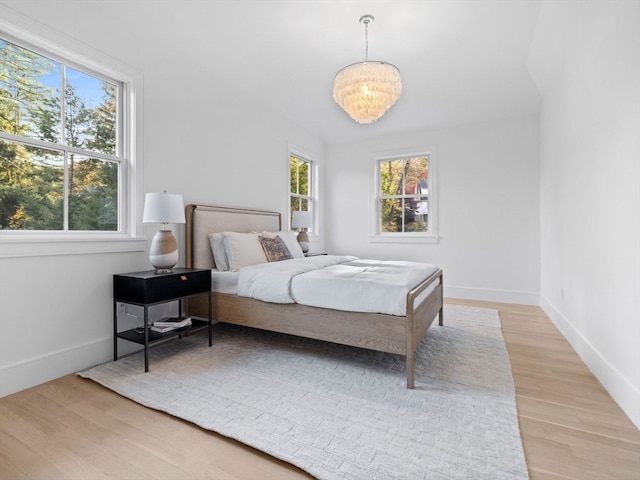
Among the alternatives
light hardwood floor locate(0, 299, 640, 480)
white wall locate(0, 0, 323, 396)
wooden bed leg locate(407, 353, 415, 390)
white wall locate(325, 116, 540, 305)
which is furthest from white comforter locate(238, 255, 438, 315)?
white wall locate(325, 116, 540, 305)

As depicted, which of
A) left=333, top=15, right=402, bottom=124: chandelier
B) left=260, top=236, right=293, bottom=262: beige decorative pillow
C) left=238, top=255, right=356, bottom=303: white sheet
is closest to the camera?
left=238, top=255, right=356, bottom=303: white sheet

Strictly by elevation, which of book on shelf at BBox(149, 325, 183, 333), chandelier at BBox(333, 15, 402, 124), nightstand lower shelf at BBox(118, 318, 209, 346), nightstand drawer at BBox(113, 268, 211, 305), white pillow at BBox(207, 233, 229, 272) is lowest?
nightstand lower shelf at BBox(118, 318, 209, 346)

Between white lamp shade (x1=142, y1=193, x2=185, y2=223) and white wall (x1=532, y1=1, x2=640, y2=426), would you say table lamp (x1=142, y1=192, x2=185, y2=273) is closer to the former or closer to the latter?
white lamp shade (x1=142, y1=193, x2=185, y2=223)

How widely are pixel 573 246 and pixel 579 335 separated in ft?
2.51

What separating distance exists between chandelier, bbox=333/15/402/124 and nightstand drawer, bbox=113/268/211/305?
195cm

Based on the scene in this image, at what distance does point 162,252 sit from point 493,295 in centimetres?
435

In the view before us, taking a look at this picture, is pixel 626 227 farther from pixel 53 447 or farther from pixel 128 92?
pixel 128 92

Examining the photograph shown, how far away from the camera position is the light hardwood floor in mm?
1333

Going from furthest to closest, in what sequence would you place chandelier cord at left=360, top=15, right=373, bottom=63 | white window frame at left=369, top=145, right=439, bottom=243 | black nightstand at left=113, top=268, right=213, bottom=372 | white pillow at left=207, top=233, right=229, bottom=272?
white window frame at left=369, top=145, right=439, bottom=243, white pillow at left=207, top=233, right=229, bottom=272, chandelier cord at left=360, top=15, right=373, bottom=63, black nightstand at left=113, top=268, right=213, bottom=372

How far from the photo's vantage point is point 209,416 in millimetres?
1699

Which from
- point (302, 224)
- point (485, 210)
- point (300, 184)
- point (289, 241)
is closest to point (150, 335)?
point (289, 241)

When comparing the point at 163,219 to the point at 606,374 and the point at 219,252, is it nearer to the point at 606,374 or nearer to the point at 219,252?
the point at 219,252

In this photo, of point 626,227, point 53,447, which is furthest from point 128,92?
point 626,227

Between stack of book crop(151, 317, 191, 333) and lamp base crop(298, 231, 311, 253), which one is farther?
lamp base crop(298, 231, 311, 253)
